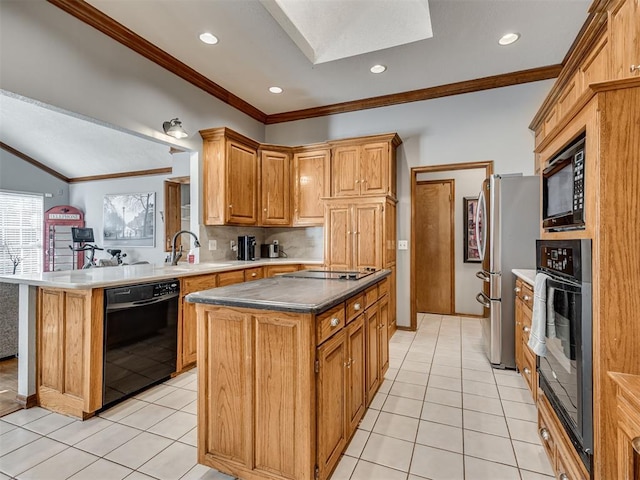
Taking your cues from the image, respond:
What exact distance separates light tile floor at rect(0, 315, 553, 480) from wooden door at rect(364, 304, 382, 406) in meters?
0.15

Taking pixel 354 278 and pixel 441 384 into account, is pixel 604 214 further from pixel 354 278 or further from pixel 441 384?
pixel 441 384

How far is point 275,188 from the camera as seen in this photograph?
4410mm

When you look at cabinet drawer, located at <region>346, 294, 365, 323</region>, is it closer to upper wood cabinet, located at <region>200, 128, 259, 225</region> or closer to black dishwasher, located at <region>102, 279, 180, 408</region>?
black dishwasher, located at <region>102, 279, 180, 408</region>

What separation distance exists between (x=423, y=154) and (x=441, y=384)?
2754 mm

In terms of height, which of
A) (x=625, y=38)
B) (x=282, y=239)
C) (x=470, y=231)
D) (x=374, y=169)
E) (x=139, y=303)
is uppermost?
(x=625, y=38)

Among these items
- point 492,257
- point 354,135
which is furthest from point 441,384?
point 354,135

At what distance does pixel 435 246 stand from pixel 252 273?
2.96 metres

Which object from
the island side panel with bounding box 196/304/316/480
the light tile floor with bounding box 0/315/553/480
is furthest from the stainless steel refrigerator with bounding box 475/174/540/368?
the island side panel with bounding box 196/304/316/480

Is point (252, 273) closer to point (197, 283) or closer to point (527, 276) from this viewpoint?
point (197, 283)

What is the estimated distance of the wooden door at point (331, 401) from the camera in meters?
1.43

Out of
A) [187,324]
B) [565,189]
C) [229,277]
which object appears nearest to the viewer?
[565,189]

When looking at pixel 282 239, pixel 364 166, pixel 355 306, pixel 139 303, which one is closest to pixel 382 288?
pixel 355 306

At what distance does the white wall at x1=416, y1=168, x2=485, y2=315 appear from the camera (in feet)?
16.0

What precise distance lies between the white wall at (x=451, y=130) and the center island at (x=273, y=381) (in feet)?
9.25
